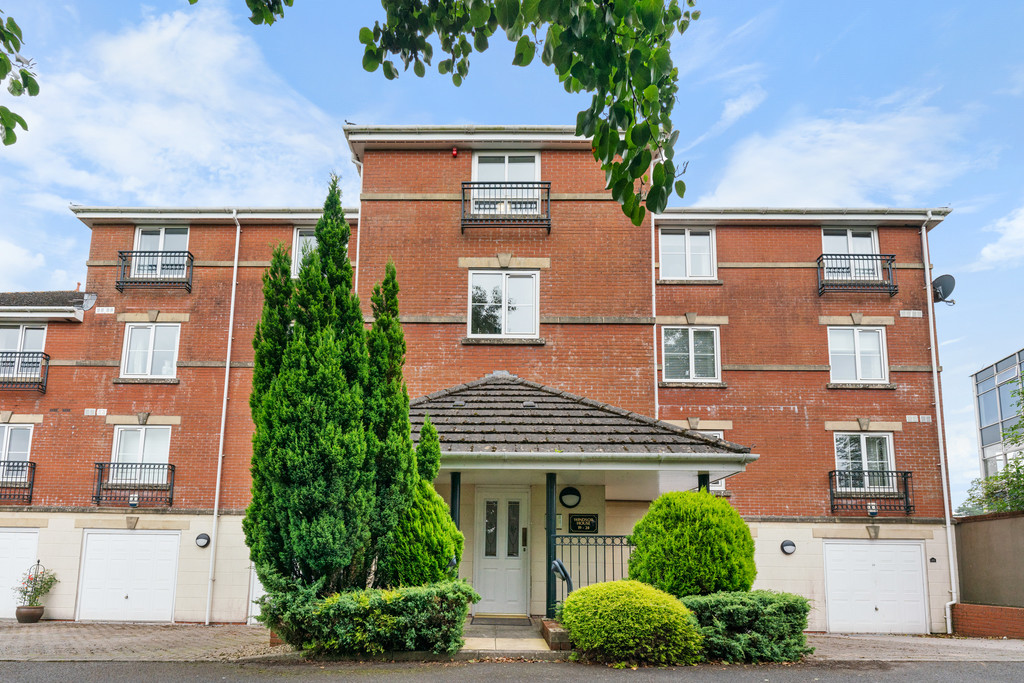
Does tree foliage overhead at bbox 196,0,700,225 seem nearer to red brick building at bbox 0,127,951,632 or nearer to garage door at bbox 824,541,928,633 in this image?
red brick building at bbox 0,127,951,632

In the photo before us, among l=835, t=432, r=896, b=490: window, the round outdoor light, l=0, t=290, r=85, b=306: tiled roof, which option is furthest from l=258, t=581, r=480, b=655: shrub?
l=0, t=290, r=85, b=306: tiled roof

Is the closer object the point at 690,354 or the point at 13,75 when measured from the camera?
the point at 13,75

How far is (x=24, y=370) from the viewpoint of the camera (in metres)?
21.8

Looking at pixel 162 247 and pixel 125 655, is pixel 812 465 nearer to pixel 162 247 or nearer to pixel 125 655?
pixel 125 655

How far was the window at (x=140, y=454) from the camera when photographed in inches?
832

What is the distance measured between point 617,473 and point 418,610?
4.15 m

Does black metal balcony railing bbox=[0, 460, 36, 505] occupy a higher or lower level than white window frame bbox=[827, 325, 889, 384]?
lower

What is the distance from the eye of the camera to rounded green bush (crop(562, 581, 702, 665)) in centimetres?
890

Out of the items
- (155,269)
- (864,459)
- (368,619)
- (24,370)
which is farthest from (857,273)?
(24,370)

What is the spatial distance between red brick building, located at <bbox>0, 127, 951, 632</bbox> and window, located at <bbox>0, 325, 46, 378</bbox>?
76mm

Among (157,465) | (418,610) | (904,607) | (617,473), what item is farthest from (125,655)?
(904,607)

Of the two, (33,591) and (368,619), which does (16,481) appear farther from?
(368,619)

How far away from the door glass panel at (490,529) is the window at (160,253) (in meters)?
12.7

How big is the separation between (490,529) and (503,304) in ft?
16.6
